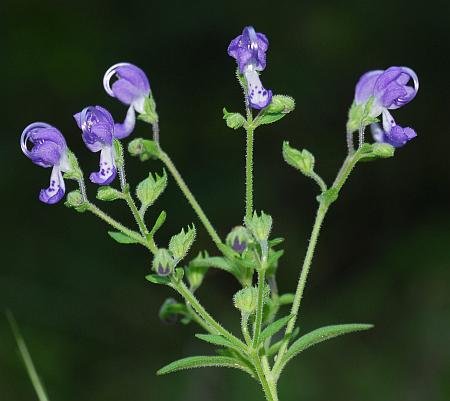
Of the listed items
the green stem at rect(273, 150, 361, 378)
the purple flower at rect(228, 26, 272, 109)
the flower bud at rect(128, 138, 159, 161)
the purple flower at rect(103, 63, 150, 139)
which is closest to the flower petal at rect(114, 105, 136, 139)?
the purple flower at rect(103, 63, 150, 139)

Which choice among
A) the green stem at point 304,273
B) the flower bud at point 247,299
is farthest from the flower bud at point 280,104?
the flower bud at point 247,299

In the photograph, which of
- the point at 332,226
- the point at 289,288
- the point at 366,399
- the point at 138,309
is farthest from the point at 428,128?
the point at 138,309

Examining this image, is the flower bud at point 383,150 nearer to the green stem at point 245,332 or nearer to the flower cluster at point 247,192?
the flower cluster at point 247,192

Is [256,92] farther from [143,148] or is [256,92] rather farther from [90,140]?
[90,140]

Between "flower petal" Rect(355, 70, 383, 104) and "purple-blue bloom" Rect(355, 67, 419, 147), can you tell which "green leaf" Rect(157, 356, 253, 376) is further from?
"flower petal" Rect(355, 70, 383, 104)

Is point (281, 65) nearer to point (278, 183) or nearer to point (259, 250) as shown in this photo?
point (278, 183)

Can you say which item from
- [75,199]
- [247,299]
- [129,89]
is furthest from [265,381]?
[129,89]
